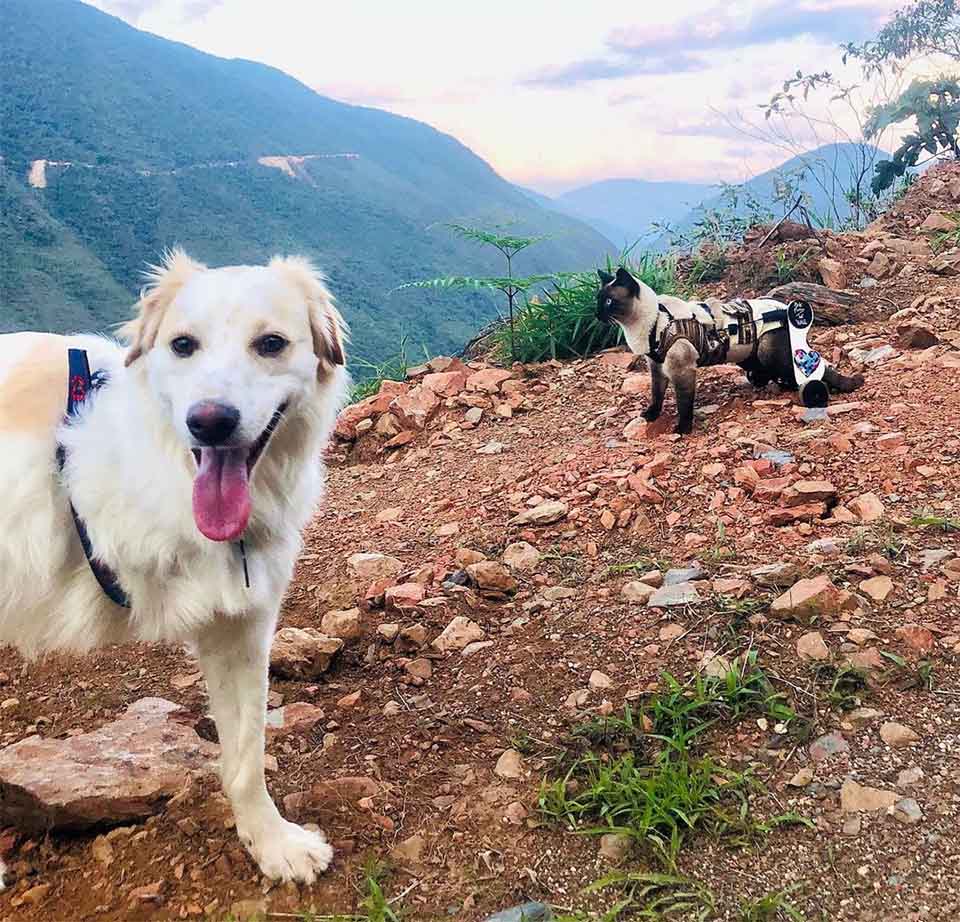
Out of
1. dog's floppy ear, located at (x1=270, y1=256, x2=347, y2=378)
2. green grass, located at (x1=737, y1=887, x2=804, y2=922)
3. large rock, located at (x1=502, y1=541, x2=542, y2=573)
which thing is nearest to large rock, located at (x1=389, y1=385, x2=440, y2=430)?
large rock, located at (x1=502, y1=541, x2=542, y2=573)

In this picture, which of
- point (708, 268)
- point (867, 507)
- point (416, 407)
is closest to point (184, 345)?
point (867, 507)

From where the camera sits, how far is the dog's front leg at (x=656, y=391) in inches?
162

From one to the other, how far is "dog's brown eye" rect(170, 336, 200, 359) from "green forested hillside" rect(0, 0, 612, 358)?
3220 mm

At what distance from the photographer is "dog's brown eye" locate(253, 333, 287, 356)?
5.73 feet

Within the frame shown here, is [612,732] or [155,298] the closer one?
[155,298]

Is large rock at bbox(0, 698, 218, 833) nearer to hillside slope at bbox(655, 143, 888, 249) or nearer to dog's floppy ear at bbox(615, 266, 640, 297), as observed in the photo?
dog's floppy ear at bbox(615, 266, 640, 297)

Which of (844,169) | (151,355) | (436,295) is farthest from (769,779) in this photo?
(844,169)

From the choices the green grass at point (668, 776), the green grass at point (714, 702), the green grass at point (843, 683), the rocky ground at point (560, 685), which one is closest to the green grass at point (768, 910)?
the rocky ground at point (560, 685)

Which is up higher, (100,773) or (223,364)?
(223,364)

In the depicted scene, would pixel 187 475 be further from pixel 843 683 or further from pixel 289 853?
pixel 843 683

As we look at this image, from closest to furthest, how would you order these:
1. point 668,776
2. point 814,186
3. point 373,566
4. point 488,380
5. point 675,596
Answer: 1. point 668,776
2. point 675,596
3. point 373,566
4. point 488,380
5. point 814,186

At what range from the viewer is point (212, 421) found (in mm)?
1550

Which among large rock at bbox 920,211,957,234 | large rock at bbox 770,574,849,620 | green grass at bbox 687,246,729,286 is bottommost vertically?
large rock at bbox 770,574,849,620

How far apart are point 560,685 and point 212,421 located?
4.79 ft
